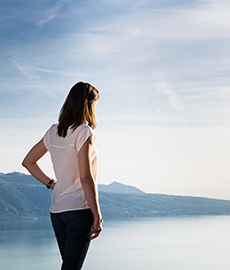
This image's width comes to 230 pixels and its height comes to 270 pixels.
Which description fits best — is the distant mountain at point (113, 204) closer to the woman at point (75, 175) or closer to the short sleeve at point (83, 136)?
the woman at point (75, 175)

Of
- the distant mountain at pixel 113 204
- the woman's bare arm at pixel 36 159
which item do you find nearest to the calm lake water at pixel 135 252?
the woman's bare arm at pixel 36 159

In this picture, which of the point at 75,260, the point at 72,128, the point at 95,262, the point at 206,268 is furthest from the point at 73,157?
the point at 206,268

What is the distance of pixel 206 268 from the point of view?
121 feet

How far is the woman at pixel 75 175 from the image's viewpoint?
130 cm

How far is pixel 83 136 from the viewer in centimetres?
133

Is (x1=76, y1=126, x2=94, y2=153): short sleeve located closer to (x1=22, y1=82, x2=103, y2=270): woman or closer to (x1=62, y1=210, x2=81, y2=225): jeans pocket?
(x1=22, y1=82, x2=103, y2=270): woman

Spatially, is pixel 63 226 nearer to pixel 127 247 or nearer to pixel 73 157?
pixel 73 157

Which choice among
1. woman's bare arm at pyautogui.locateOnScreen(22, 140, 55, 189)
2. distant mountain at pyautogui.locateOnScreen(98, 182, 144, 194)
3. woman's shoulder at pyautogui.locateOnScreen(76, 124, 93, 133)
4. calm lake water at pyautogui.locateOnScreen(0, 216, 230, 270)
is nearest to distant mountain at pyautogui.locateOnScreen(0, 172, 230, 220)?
calm lake water at pyautogui.locateOnScreen(0, 216, 230, 270)

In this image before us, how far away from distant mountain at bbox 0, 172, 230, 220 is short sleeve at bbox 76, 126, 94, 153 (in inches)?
3384

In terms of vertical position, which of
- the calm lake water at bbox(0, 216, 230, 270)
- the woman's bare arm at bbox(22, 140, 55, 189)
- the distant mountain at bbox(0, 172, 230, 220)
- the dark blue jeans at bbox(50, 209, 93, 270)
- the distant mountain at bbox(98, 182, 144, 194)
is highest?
the woman's bare arm at bbox(22, 140, 55, 189)

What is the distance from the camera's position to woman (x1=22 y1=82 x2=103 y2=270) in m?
1.30

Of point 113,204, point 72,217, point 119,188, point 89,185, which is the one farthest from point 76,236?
point 119,188

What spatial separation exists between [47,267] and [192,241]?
993 inches

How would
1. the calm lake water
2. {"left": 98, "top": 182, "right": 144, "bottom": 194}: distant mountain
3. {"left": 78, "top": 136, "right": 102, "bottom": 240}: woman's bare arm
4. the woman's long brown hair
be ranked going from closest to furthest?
{"left": 78, "top": 136, "right": 102, "bottom": 240}: woman's bare arm → the woman's long brown hair → the calm lake water → {"left": 98, "top": 182, "right": 144, "bottom": 194}: distant mountain
